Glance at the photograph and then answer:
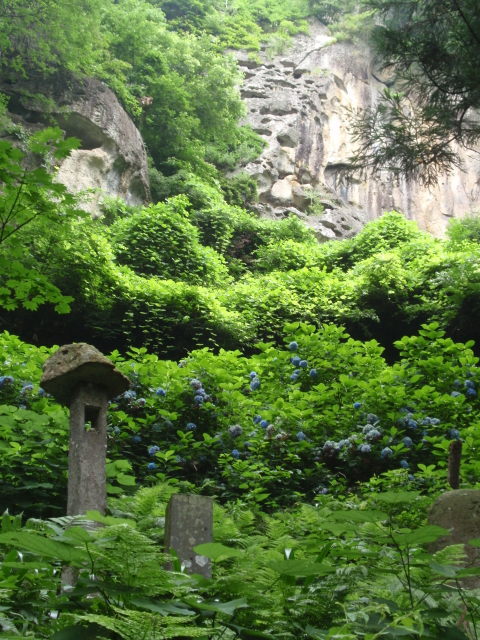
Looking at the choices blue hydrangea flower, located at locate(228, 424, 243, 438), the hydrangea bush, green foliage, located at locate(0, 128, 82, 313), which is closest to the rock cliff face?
the hydrangea bush

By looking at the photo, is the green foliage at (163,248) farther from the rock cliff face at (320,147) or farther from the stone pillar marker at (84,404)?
the stone pillar marker at (84,404)

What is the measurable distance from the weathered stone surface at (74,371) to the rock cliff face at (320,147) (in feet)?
53.8

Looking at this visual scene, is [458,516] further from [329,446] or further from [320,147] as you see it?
[320,147]

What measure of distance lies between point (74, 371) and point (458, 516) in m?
1.78

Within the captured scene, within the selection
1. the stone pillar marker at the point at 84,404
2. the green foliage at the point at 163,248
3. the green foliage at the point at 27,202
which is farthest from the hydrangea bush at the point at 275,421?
the green foliage at the point at 163,248

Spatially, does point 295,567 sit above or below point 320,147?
below

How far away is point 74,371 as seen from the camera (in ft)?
11.2

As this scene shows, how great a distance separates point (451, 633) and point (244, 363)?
5.92 m

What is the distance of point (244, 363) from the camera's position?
24.1 feet

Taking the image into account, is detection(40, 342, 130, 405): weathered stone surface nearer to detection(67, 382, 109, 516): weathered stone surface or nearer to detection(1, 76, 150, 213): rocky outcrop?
detection(67, 382, 109, 516): weathered stone surface

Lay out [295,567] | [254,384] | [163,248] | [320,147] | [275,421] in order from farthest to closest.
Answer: [320,147]
[163,248]
[254,384]
[275,421]
[295,567]

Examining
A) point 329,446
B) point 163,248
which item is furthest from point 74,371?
point 163,248

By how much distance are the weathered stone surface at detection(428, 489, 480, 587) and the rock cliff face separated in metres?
16.9

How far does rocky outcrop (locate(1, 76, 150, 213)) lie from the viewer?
1524 centimetres
